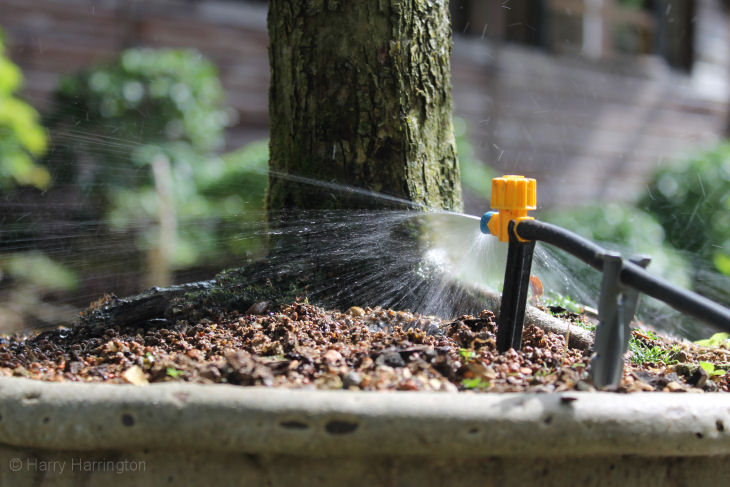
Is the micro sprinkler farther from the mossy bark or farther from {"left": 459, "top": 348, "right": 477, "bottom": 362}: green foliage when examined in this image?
the mossy bark

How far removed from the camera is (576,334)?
1.40m

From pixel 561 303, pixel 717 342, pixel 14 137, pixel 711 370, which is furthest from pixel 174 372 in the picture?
pixel 14 137

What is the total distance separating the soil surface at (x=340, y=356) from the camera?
979 mm

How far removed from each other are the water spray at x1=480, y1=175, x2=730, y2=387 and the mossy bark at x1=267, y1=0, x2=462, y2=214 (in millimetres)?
422

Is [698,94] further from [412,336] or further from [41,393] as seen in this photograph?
[41,393]

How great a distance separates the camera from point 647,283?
864 mm

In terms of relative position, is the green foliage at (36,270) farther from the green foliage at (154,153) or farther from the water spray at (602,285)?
the water spray at (602,285)

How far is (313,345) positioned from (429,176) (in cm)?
61

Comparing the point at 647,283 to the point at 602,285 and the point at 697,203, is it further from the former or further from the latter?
the point at 697,203

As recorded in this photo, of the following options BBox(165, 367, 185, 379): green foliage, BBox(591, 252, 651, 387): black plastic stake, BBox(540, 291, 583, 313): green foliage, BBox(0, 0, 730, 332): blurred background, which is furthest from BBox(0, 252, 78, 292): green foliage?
BBox(591, 252, 651, 387): black plastic stake

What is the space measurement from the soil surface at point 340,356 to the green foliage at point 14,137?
2219 millimetres

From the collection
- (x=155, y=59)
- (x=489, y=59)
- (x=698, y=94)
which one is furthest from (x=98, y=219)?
(x=698, y=94)

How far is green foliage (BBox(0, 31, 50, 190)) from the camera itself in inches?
133

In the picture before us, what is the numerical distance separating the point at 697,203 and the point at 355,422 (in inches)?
204
